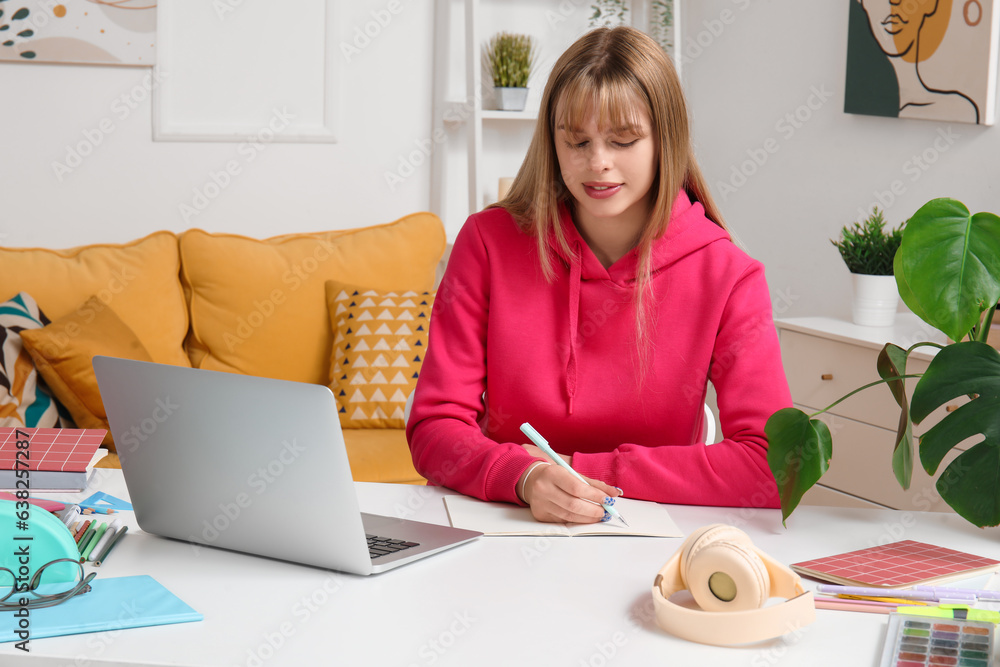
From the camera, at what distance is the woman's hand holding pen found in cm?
115

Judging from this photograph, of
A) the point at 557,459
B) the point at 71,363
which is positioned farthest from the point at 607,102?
the point at 71,363

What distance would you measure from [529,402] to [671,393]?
220 mm

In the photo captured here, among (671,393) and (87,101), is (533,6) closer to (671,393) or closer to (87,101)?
(87,101)

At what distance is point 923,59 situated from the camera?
2.46 metres

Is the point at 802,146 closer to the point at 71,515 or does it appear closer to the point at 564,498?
the point at 564,498

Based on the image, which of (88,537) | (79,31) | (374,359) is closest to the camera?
(88,537)

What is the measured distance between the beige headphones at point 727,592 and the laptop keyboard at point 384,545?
29 cm

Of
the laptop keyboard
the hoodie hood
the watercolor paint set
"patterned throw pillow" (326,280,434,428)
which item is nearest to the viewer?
the watercolor paint set

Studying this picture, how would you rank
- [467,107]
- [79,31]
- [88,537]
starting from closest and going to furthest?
1. [88,537]
2. [79,31]
3. [467,107]

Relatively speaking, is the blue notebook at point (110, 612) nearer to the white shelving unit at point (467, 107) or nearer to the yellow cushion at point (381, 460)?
the yellow cushion at point (381, 460)

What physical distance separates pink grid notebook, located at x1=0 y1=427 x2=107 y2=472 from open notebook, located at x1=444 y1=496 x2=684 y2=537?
0.50m

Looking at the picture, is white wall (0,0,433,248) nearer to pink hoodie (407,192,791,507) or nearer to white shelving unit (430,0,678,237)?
white shelving unit (430,0,678,237)

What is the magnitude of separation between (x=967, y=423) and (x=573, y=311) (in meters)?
0.62
